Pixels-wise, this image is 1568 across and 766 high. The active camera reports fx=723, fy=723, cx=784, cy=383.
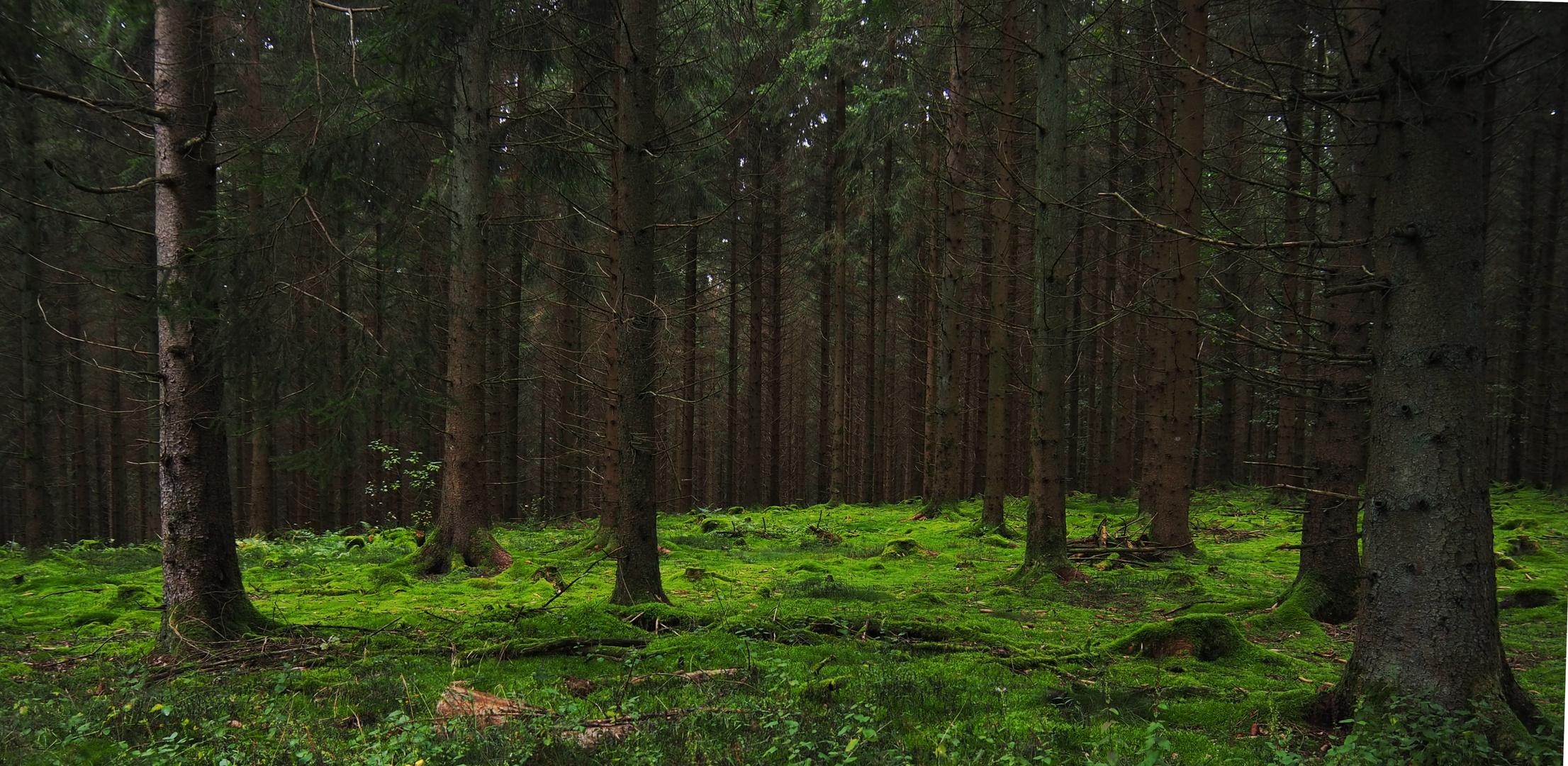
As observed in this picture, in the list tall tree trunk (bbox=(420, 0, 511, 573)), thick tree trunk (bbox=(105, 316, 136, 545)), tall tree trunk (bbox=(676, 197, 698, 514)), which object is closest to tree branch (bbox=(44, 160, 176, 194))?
tall tree trunk (bbox=(420, 0, 511, 573))

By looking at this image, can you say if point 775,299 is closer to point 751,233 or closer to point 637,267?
point 751,233

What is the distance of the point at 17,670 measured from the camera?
5.07m

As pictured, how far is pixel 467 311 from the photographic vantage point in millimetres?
9141

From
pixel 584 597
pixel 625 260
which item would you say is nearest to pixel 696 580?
pixel 584 597

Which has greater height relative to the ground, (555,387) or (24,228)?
(24,228)

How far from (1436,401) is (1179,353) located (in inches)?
264

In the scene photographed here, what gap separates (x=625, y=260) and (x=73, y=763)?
4.32m

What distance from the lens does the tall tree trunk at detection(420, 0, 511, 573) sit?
9.07 m

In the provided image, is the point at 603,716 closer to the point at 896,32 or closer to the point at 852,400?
the point at 896,32

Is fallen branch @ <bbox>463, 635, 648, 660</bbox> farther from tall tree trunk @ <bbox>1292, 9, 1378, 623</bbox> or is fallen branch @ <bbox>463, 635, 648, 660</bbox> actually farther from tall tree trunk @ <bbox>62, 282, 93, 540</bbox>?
tall tree trunk @ <bbox>62, 282, 93, 540</bbox>

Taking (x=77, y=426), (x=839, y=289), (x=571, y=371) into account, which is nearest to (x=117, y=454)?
(x=77, y=426)

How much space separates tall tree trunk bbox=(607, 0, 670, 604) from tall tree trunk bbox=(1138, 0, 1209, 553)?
20.6ft

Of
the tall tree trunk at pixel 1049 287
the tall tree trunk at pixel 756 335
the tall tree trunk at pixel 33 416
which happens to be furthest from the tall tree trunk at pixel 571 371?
the tall tree trunk at pixel 33 416

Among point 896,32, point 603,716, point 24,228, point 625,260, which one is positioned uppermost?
point 896,32
